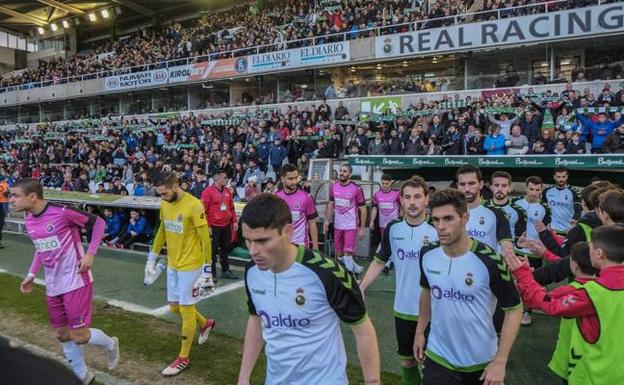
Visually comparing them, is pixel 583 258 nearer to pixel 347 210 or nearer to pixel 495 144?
pixel 347 210

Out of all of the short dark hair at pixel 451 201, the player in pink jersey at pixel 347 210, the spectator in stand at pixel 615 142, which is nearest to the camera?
the short dark hair at pixel 451 201

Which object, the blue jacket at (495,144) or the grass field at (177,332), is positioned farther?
the blue jacket at (495,144)

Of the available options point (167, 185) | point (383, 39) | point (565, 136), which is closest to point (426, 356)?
point (167, 185)

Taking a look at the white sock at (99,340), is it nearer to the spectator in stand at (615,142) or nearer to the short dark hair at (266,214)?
the short dark hair at (266,214)

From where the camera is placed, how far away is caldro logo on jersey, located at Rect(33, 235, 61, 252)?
212 inches

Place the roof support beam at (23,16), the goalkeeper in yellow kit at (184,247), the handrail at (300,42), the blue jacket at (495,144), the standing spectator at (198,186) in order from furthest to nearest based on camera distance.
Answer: the roof support beam at (23,16), the handrail at (300,42), the standing spectator at (198,186), the blue jacket at (495,144), the goalkeeper in yellow kit at (184,247)

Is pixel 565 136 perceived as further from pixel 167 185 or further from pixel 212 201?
pixel 167 185

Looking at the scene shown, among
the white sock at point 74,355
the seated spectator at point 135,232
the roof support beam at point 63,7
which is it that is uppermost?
the roof support beam at point 63,7

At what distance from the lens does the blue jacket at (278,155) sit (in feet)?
62.2

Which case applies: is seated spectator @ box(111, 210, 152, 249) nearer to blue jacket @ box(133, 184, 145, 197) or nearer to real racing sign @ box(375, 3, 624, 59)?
blue jacket @ box(133, 184, 145, 197)

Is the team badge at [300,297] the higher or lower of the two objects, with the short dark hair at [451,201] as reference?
lower

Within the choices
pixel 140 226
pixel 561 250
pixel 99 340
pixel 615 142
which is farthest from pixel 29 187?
pixel 615 142

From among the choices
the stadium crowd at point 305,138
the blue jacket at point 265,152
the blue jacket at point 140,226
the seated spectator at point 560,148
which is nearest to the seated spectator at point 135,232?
the blue jacket at point 140,226

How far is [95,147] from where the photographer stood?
28.9 meters
